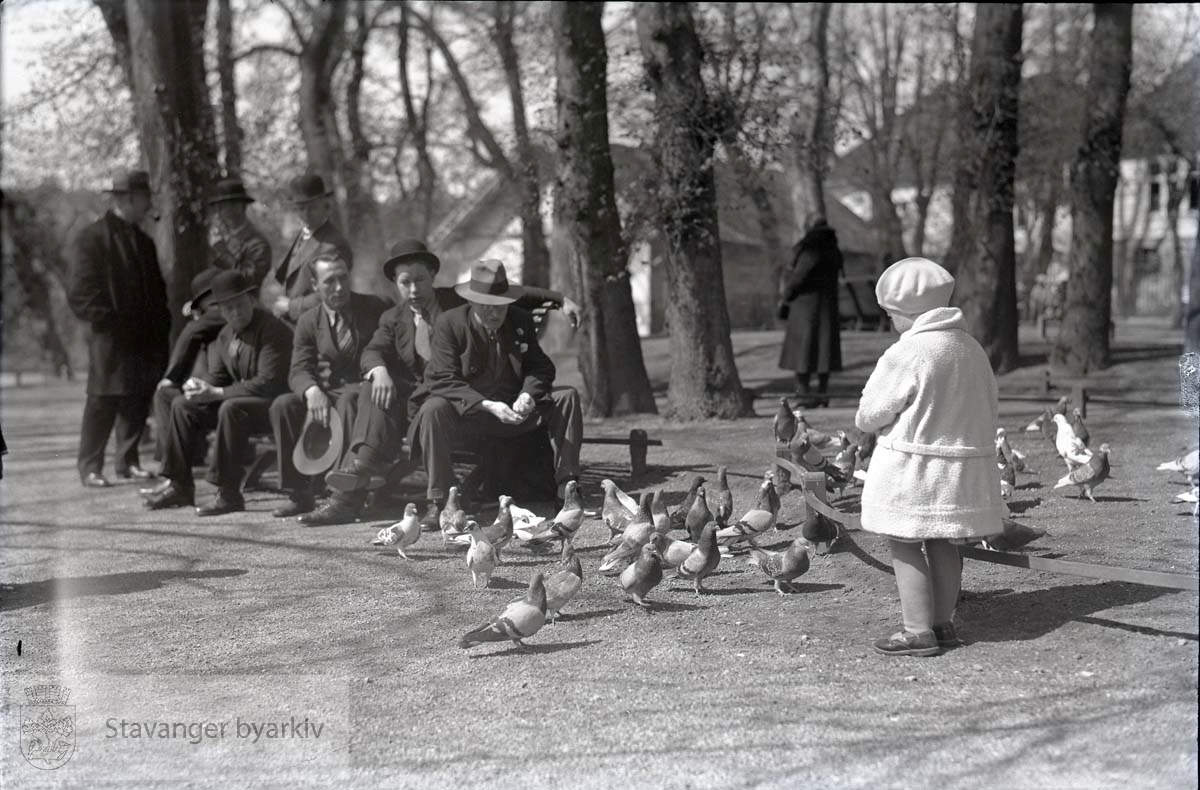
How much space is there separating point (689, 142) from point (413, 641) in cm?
526

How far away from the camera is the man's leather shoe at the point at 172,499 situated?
9008mm

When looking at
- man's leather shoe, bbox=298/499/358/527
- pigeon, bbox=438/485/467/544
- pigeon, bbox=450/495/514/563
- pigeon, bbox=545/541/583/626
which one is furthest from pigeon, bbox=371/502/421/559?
pigeon, bbox=545/541/583/626

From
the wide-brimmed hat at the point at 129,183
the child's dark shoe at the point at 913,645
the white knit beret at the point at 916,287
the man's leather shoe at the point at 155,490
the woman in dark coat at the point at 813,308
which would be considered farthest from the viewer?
the woman in dark coat at the point at 813,308

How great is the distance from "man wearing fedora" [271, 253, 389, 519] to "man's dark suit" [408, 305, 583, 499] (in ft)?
2.58

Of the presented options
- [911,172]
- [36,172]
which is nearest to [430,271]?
[36,172]

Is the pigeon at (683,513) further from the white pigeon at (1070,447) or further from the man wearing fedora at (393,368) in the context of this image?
the white pigeon at (1070,447)

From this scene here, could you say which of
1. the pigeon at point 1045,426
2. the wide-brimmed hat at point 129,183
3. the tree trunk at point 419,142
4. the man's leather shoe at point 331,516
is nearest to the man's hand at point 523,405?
the man's leather shoe at point 331,516

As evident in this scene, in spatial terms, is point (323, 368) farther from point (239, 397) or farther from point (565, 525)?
point (565, 525)

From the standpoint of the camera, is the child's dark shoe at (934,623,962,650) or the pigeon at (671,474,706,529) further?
the pigeon at (671,474,706,529)

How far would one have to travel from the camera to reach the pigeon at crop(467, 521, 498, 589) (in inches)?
241

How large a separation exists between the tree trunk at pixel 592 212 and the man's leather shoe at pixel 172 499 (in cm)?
282

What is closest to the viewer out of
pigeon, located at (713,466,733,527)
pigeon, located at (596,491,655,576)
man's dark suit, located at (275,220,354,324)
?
pigeon, located at (596,491,655,576)

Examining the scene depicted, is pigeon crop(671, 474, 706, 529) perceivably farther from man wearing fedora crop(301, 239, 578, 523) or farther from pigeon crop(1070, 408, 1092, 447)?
pigeon crop(1070, 408, 1092, 447)

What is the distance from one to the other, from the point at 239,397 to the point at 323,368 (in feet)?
2.37
